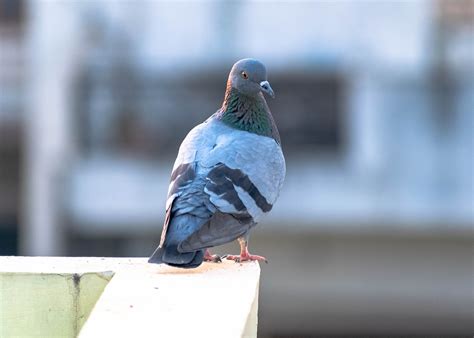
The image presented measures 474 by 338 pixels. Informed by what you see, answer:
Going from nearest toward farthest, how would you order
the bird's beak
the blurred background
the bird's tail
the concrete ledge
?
the concrete ledge < the bird's tail < the bird's beak < the blurred background

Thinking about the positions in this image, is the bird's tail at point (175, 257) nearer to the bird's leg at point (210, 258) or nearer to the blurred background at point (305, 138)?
the bird's leg at point (210, 258)

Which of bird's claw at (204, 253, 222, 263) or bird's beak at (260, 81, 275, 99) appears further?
bird's beak at (260, 81, 275, 99)

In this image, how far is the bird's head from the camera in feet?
20.3

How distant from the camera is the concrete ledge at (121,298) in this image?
4180 millimetres

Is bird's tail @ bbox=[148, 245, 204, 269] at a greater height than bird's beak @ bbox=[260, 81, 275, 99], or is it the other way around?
bird's beak @ bbox=[260, 81, 275, 99]

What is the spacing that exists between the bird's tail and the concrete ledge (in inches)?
1.3

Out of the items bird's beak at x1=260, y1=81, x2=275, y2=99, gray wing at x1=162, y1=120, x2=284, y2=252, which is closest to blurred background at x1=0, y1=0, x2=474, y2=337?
bird's beak at x1=260, y1=81, x2=275, y2=99

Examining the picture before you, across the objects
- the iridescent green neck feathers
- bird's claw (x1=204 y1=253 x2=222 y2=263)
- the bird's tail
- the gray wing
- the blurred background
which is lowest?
the blurred background

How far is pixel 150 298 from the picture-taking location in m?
4.49

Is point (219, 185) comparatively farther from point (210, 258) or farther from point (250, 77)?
point (250, 77)

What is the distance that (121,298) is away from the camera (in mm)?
4492

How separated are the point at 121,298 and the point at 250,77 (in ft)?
6.56

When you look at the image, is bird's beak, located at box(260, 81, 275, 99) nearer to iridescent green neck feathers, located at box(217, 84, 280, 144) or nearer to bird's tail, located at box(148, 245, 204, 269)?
iridescent green neck feathers, located at box(217, 84, 280, 144)

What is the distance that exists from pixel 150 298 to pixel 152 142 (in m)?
14.1
